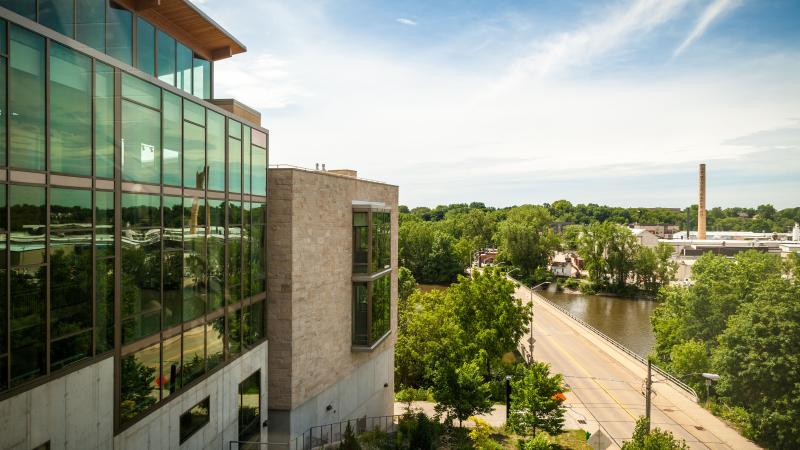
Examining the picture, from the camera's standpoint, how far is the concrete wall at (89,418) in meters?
8.52

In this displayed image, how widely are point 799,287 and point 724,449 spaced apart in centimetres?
1287

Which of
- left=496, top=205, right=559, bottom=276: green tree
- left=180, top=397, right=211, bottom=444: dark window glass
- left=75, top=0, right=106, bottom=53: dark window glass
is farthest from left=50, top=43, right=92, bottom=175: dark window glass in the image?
left=496, top=205, right=559, bottom=276: green tree

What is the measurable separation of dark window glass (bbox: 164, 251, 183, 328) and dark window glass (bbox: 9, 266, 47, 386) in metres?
3.61

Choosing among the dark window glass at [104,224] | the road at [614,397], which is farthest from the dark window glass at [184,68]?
the road at [614,397]

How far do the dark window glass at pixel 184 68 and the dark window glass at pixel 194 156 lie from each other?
3273 millimetres

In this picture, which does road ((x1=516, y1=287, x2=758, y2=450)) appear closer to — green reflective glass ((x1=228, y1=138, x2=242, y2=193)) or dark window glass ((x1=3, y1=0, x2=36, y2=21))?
green reflective glass ((x1=228, y1=138, x2=242, y2=193))

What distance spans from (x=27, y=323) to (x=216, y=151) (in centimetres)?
757

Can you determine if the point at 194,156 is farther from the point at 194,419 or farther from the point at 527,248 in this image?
the point at 527,248

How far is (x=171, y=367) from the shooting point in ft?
42.4

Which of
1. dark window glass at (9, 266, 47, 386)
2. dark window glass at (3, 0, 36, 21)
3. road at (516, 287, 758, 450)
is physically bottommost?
road at (516, 287, 758, 450)

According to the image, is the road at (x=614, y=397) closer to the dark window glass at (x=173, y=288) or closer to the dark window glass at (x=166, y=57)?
the dark window glass at (x=173, y=288)

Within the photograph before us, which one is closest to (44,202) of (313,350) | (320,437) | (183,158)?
(183,158)

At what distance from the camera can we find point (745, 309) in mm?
33344

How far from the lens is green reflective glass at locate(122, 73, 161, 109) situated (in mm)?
10953
